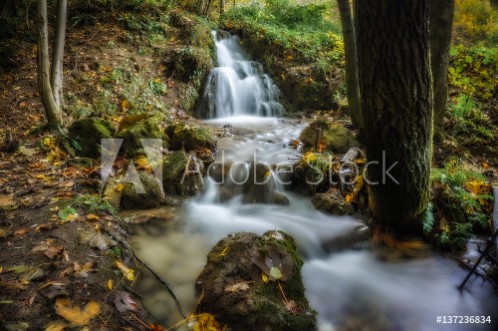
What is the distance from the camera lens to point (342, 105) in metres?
8.73

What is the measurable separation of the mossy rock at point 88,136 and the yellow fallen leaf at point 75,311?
9.72ft

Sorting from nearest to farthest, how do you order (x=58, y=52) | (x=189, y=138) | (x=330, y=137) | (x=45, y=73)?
(x=45, y=73), (x=58, y=52), (x=189, y=138), (x=330, y=137)

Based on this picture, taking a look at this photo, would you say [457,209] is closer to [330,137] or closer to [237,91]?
[330,137]

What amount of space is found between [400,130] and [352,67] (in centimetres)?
313

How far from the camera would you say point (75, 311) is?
222cm

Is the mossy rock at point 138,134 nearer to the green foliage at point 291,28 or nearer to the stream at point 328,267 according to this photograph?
the stream at point 328,267

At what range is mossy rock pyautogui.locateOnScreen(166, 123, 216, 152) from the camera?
222 inches

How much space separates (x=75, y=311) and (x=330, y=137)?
15.6 ft

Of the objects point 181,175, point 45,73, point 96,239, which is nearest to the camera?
point 96,239

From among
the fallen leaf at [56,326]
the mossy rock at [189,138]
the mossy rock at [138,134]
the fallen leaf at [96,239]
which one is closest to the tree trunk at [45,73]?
the mossy rock at [138,134]

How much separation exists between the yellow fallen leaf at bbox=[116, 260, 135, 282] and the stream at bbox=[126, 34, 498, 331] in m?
0.14

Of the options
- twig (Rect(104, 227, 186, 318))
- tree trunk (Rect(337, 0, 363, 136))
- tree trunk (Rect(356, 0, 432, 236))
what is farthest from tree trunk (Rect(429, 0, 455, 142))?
twig (Rect(104, 227, 186, 318))

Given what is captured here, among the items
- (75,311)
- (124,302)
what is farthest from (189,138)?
(75,311)

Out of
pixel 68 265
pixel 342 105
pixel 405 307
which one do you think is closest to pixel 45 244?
pixel 68 265
